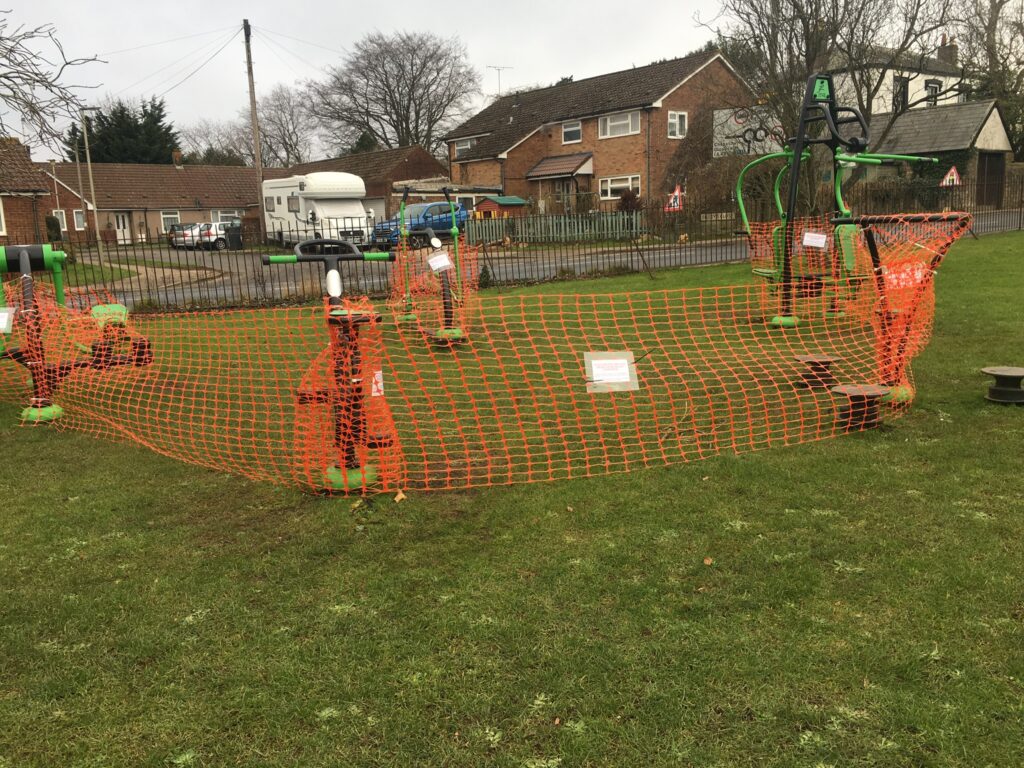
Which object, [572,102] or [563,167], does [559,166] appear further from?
[572,102]

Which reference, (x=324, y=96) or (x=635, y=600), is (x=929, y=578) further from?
(x=324, y=96)

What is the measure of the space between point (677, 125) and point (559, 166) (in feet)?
17.3

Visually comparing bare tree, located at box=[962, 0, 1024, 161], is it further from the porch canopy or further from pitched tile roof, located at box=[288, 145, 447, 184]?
pitched tile roof, located at box=[288, 145, 447, 184]

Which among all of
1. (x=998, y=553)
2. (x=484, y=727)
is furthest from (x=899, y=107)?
(x=484, y=727)

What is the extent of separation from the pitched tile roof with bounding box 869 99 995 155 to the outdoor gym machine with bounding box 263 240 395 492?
31222mm

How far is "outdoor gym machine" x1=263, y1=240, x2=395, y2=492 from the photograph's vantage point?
152 inches

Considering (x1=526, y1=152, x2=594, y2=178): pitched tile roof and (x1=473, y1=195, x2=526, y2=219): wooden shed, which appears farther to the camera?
(x1=526, y1=152, x2=594, y2=178): pitched tile roof

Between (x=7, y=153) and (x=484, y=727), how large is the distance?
28.1 ft

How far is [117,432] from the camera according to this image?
17.7 feet

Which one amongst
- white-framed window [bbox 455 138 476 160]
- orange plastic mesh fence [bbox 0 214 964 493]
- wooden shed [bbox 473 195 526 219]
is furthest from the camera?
white-framed window [bbox 455 138 476 160]

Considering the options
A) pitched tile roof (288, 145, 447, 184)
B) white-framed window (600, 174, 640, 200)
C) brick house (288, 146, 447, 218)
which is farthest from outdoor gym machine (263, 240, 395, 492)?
pitched tile roof (288, 145, 447, 184)

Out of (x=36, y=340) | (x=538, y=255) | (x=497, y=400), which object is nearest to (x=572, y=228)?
(x=538, y=255)

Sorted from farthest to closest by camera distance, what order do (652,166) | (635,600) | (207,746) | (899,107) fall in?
(652,166), (899,107), (635,600), (207,746)

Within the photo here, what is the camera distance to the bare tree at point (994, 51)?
804 inches
